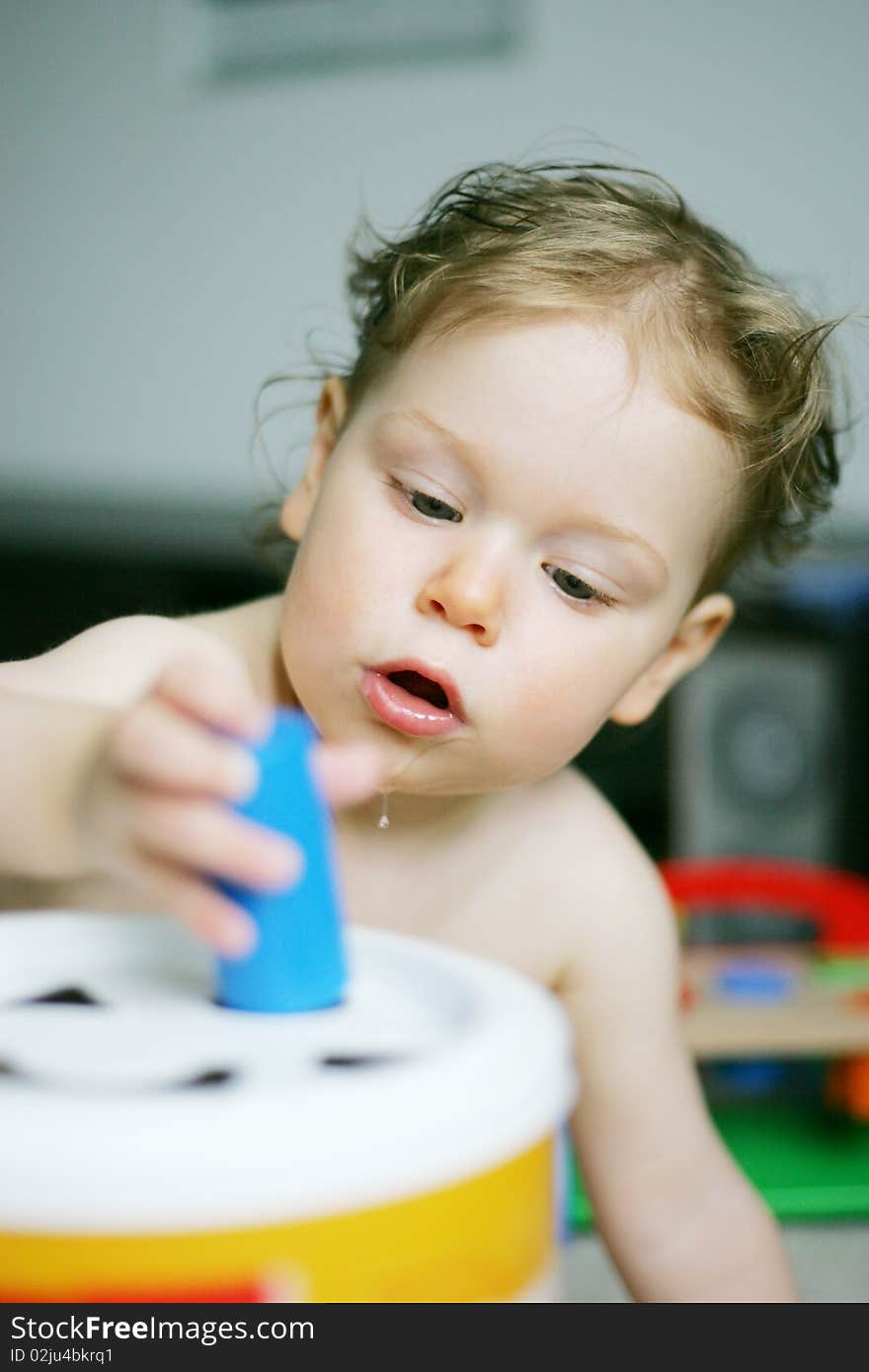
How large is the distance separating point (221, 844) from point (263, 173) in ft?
3.38

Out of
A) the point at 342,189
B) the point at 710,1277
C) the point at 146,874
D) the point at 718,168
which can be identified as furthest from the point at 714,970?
the point at 146,874

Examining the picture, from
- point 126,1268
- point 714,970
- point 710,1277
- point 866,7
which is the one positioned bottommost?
point 714,970

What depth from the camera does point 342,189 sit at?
4.00 feet

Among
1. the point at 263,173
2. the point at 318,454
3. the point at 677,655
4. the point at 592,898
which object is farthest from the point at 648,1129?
the point at 263,173

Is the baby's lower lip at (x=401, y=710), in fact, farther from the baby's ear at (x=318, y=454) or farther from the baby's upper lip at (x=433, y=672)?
the baby's ear at (x=318, y=454)

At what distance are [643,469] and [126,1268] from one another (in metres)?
0.40

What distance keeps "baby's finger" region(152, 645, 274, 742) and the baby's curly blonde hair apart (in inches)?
12.5

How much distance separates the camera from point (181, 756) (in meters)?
0.33

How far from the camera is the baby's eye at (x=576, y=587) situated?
1.88 feet

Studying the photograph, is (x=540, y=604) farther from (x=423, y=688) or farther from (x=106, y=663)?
(x=106, y=663)

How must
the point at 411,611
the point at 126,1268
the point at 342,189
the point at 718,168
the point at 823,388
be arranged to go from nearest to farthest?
the point at 126,1268, the point at 411,611, the point at 823,388, the point at 718,168, the point at 342,189

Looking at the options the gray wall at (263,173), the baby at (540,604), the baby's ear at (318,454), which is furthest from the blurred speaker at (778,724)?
the baby's ear at (318,454)

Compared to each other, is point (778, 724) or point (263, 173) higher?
point (263, 173)

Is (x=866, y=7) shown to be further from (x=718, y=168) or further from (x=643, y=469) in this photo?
(x=643, y=469)
